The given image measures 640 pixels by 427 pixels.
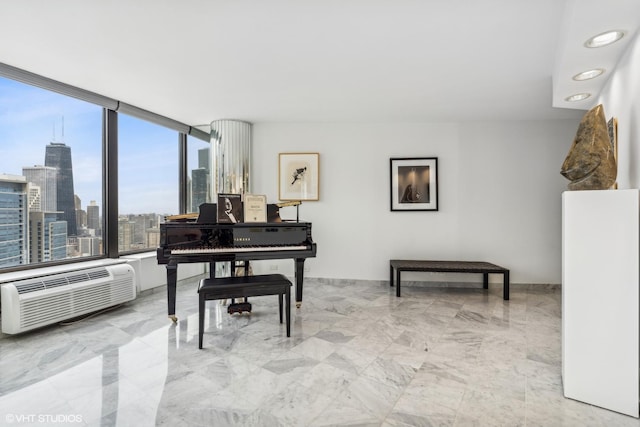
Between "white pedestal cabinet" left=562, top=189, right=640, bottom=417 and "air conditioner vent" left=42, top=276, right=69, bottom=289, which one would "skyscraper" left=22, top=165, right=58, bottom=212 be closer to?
"air conditioner vent" left=42, top=276, right=69, bottom=289

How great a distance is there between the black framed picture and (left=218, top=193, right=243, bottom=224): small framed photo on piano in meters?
2.59

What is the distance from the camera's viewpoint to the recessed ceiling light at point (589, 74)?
2414 millimetres

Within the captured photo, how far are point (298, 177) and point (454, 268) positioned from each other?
108 inches

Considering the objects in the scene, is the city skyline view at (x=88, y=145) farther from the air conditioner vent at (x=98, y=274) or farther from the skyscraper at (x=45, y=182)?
the air conditioner vent at (x=98, y=274)

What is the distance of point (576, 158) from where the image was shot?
213cm

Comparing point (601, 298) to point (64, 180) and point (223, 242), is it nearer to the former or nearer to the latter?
point (223, 242)

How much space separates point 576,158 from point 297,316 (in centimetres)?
291

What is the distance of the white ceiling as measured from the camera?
213 cm

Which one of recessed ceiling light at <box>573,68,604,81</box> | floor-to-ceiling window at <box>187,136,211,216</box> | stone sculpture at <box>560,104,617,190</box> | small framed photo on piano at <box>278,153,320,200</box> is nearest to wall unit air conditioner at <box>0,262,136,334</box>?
floor-to-ceiling window at <box>187,136,211,216</box>

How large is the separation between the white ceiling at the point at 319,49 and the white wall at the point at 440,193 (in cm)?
85

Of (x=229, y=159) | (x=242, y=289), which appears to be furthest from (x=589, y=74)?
(x=229, y=159)

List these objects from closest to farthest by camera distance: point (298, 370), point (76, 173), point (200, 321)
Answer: point (298, 370) < point (200, 321) < point (76, 173)

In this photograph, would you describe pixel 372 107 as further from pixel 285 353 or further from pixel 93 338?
pixel 93 338

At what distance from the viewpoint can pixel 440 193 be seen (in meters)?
4.98
